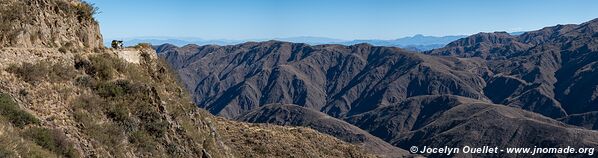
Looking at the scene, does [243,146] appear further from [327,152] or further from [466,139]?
[466,139]

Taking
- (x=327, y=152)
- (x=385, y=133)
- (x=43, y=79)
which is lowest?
(x=385, y=133)

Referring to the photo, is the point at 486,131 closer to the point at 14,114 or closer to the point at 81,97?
the point at 81,97

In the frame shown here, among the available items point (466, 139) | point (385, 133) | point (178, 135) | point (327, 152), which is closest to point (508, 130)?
point (466, 139)

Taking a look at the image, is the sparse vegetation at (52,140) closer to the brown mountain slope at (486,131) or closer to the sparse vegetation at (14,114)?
the sparse vegetation at (14,114)

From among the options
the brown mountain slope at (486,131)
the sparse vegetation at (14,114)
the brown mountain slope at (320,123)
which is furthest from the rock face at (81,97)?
the brown mountain slope at (320,123)

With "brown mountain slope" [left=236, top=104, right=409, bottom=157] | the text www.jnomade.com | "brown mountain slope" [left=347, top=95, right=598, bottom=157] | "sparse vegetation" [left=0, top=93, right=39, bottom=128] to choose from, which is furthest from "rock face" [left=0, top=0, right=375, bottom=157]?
"brown mountain slope" [left=236, top=104, right=409, bottom=157]
